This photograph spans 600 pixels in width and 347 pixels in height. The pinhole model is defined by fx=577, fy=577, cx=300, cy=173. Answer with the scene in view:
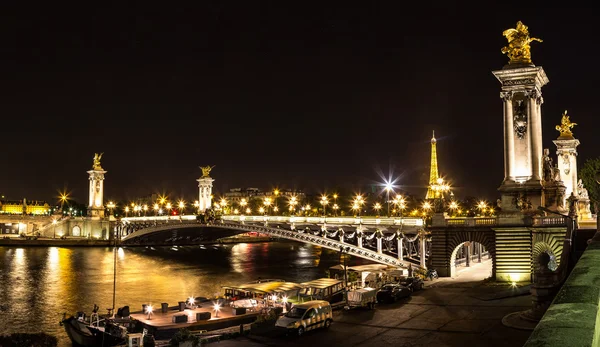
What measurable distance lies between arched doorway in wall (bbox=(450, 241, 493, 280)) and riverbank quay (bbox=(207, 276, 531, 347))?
8.22 m

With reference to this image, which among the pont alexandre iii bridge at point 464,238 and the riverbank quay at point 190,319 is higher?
the pont alexandre iii bridge at point 464,238

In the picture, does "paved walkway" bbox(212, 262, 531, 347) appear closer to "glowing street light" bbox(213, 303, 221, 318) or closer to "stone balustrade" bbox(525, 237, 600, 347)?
"glowing street light" bbox(213, 303, 221, 318)

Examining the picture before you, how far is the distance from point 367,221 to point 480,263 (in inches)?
460

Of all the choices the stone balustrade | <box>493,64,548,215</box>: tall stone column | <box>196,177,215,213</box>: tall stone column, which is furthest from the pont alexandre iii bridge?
<box>196,177,215,213</box>: tall stone column

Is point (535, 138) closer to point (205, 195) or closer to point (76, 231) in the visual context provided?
point (205, 195)

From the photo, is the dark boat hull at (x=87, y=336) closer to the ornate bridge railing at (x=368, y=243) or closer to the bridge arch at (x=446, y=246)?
the bridge arch at (x=446, y=246)

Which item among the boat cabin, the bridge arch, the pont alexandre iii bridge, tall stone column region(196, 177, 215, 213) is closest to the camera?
the pont alexandre iii bridge

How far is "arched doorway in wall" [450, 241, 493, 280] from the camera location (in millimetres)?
44781

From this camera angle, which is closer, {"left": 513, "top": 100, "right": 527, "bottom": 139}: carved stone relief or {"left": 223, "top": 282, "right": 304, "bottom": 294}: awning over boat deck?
{"left": 223, "top": 282, "right": 304, "bottom": 294}: awning over boat deck

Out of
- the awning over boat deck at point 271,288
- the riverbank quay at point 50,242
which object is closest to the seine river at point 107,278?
the awning over boat deck at point 271,288

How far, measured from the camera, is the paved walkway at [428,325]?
78.0ft

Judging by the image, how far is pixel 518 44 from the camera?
1622 inches

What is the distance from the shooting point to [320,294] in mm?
38281

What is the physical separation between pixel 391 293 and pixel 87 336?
57.2 ft
